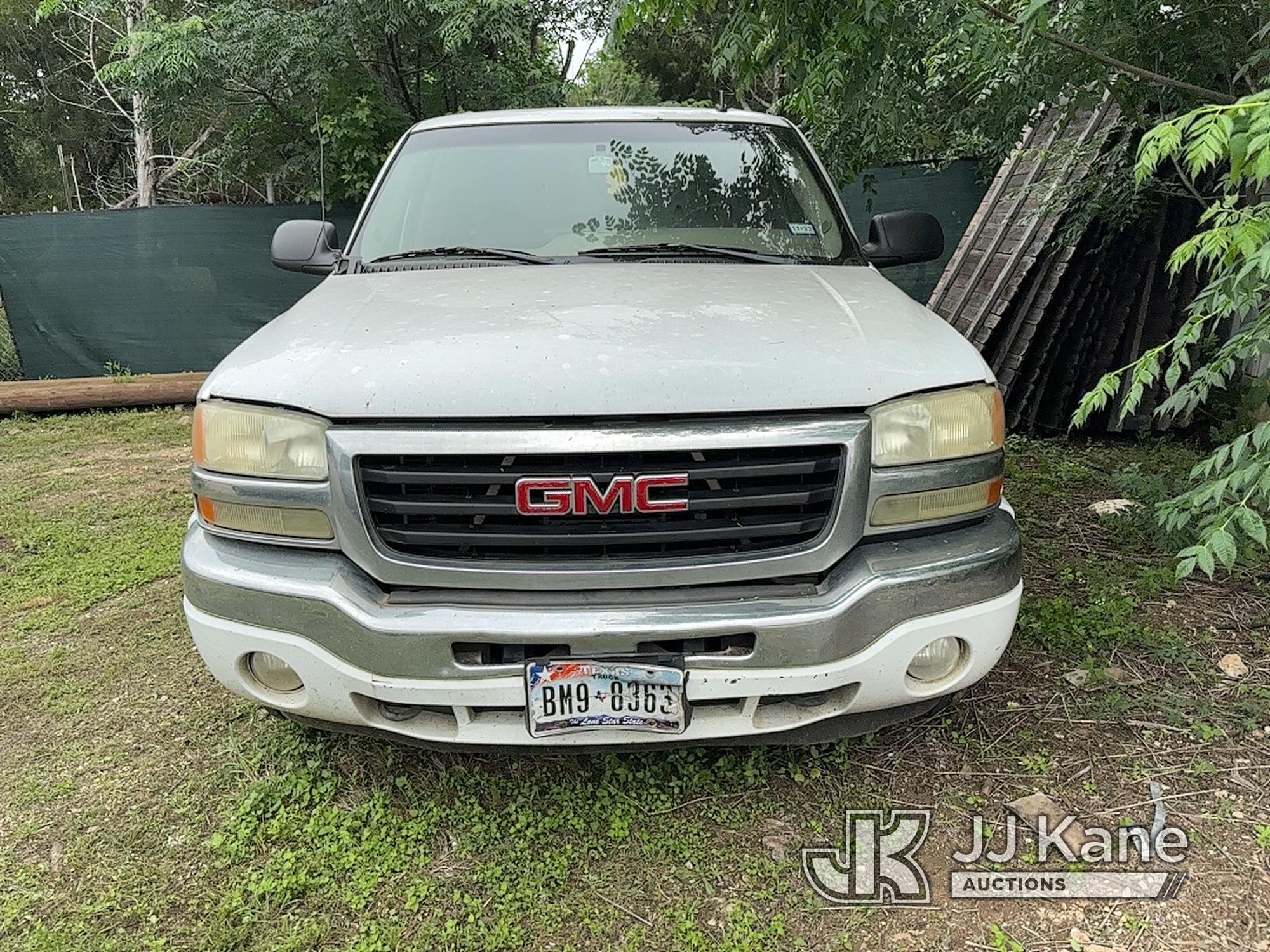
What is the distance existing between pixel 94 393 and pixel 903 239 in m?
7.05

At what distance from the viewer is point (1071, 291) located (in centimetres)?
527

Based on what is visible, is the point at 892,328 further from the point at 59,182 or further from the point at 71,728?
the point at 59,182

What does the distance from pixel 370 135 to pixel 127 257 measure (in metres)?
2.47

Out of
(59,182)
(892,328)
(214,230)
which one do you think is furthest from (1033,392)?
(59,182)

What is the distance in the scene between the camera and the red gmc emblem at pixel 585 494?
1.82m

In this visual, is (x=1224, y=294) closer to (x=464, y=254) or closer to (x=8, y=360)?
(x=464, y=254)

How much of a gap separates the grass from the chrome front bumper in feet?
1.22

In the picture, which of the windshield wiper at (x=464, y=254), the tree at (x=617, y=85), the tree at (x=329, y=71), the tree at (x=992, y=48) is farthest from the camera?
the tree at (x=617, y=85)

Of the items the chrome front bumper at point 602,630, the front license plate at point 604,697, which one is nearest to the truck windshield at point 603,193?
the chrome front bumper at point 602,630

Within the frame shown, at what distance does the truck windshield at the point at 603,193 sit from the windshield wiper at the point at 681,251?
1 centimetres

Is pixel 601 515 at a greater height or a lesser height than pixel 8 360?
greater

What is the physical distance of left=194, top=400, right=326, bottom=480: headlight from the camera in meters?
1.90

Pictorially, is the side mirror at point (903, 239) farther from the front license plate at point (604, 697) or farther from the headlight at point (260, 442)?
the headlight at point (260, 442)

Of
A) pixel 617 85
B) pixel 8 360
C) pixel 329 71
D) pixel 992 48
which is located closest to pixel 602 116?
pixel 992 48
